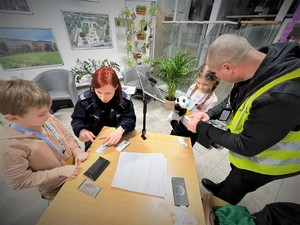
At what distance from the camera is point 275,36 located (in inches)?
77.2

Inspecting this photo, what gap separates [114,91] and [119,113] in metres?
0.24

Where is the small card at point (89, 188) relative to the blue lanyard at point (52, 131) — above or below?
below

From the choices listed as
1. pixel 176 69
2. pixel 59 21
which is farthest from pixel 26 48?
pixel 176 69

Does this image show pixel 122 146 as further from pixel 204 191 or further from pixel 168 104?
pixel 168 104

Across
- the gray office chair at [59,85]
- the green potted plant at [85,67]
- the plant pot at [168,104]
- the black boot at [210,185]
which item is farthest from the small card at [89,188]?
the green potted plant at [85,67]

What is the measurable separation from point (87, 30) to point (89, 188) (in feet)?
11.5

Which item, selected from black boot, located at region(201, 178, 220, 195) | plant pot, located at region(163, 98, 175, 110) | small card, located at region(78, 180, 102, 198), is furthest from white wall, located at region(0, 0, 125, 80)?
black boot, located at region(201, 178, 220, 195)

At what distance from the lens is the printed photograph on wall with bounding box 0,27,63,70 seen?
8.10ft

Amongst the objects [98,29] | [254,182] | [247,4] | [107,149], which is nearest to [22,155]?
[107,149]

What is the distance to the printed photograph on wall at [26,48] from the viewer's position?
247cm

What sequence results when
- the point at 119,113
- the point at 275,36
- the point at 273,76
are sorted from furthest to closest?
1. the point at 275,36
2. the point at 119,113
3. the point at 273,76

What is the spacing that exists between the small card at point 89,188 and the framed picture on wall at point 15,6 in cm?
328

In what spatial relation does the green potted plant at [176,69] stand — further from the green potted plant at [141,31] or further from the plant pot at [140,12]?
the plant pot at [140,12]

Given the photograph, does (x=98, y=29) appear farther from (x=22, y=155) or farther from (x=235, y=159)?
(x=235, y=159)
